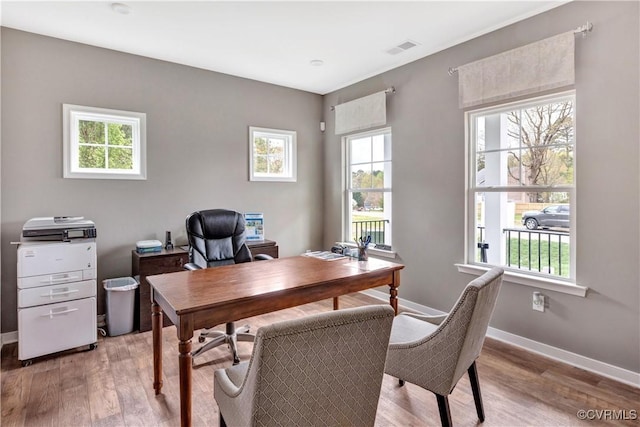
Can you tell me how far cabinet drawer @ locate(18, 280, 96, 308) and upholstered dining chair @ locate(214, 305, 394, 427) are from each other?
2.29m

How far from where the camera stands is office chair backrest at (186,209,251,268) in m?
2.99

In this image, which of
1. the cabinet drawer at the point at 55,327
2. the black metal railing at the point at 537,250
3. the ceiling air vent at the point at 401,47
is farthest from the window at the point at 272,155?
the black metal railing at the point at 537,250

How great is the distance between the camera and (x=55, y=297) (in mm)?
2768

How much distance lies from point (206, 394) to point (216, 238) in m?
1.31

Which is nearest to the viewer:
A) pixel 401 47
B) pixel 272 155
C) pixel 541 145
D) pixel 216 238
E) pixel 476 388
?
pixel 476 388

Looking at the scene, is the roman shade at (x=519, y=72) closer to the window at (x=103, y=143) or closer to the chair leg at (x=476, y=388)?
the chair leg at (x=476, y=388)

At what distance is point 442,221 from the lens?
3.50 meters

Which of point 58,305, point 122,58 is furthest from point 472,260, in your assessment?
point 122,58

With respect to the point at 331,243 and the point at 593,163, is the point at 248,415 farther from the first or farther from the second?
the point at 331,243

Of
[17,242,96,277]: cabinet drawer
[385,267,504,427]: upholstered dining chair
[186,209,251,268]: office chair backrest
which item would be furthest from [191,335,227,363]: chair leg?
[385,267,504,427]: upholstered dining chair

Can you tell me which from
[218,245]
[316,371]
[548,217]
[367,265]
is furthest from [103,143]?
[548,217]

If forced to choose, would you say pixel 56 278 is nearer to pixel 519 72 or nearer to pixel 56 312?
pixel 56 312

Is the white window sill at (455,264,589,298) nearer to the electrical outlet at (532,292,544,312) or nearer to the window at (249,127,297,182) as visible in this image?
the electrical outlet at (532,292,544,312)

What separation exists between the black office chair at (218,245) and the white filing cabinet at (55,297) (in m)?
0.86
